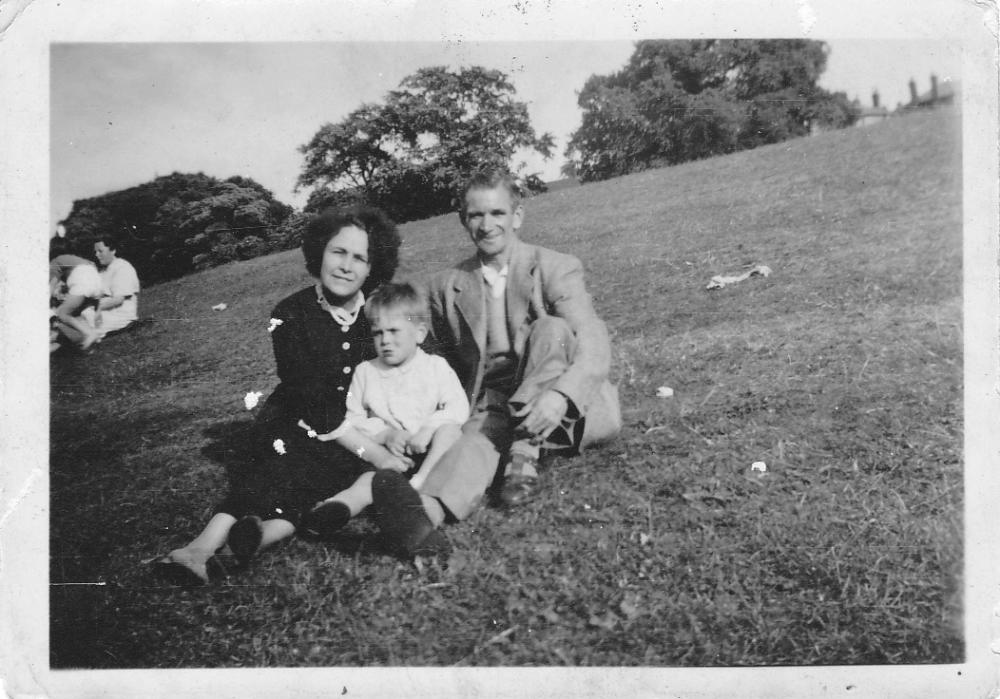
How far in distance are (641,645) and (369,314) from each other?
1.62 m

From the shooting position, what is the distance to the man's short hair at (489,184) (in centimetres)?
280

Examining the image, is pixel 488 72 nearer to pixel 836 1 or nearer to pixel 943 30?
pixel 836 1

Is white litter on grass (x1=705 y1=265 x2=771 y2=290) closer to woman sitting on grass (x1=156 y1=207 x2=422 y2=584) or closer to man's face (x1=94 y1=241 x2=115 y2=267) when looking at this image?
woman sitting on grass (x1=156 y1=207 x2=422 y2=584)

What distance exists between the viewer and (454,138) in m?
3.03

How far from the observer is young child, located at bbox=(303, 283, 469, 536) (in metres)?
2.61

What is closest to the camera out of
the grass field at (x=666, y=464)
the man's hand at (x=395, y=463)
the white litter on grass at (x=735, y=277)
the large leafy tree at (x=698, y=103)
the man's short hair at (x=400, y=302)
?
the grass field at (x=666, y=464)

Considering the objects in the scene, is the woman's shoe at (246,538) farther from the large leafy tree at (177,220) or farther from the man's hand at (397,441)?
the large leafy tree at (177,220)

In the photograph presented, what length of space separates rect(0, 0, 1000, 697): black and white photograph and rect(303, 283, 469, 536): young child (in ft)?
0.05

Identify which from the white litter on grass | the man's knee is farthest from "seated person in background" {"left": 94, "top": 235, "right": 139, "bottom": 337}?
the white litter on grass

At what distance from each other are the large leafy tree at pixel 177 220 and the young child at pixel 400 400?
28.5 inches

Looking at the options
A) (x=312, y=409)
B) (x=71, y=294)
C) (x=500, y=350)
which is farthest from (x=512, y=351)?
(x=71, y=294)

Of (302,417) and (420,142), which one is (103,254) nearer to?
(302,417)

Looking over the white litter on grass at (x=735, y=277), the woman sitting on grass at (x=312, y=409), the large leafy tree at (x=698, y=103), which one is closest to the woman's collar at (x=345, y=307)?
the woman sitting on grass at (x=312, y=409)

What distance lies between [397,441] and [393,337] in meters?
0.41
